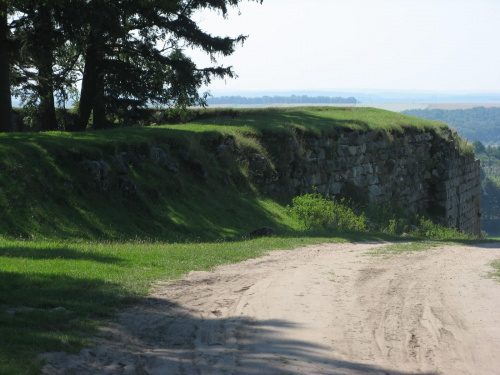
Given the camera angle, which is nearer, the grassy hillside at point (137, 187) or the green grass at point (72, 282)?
the green grass at point (72, 282)

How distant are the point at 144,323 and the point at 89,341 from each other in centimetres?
101

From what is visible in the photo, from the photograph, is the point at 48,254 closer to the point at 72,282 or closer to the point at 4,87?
the point at 72,282

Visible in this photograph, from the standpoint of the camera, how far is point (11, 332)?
632 centimetres

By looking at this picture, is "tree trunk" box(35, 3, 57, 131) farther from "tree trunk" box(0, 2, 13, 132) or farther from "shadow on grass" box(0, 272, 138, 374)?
"shadow on grass" box(0, 272, 138, 374)

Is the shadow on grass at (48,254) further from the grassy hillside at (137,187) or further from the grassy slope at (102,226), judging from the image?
the grassy hillside at (137,187)

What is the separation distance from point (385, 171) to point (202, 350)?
2100 cm

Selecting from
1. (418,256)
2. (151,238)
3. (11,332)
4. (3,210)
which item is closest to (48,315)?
(11,332)

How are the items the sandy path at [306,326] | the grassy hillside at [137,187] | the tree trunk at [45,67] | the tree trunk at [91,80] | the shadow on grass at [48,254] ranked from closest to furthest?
1. the sandy path at [306,326]
2. the shadow on grass at [48,254]
3. the grassy hillside at [137,187]
4. the tree trunk at [45,67]
5. the tree trunk at [91,80]

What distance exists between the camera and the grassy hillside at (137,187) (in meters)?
13.9

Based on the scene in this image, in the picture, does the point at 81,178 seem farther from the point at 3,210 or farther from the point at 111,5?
the point at 111,5

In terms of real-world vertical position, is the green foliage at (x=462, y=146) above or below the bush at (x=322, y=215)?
above

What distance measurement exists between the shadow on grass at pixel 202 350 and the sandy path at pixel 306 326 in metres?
0.01

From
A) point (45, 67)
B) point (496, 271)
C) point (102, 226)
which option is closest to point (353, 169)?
point (45, 67)

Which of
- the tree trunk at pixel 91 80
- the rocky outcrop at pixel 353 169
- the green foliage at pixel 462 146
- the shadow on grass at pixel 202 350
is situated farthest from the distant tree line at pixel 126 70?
the shadow on grass at pixel 202 350
